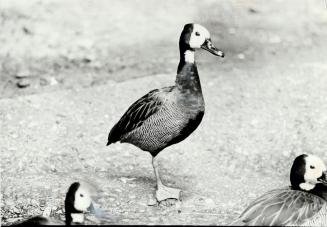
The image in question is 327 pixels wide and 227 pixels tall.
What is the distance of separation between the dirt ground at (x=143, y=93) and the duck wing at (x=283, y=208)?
79 cm

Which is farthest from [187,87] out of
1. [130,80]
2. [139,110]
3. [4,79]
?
[4,79]

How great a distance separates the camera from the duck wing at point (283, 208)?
6.04 m

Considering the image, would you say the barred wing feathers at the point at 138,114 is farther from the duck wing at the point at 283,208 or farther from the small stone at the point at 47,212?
the duck wing at the point at 283,208

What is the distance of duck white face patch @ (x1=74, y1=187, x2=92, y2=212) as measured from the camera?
230 inches

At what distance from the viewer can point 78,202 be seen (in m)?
5.84

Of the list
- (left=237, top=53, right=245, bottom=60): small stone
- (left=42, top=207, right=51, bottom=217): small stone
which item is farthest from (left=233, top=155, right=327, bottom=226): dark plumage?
(left=237, top=53, right=245, bottom=60): small stone

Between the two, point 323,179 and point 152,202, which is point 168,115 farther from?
point 323,179

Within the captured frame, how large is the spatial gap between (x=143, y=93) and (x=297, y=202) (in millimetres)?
3641

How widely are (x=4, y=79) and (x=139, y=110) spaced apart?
3231mm

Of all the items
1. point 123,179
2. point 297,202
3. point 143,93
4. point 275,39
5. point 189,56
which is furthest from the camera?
point 275,39

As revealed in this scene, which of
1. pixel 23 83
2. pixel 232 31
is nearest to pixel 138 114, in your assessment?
pixel 23 83

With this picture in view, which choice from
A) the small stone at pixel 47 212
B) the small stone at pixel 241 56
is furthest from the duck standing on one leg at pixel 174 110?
the small stone at pixel 241 56

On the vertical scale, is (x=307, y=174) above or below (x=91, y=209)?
above

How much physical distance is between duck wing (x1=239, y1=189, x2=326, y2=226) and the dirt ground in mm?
791
